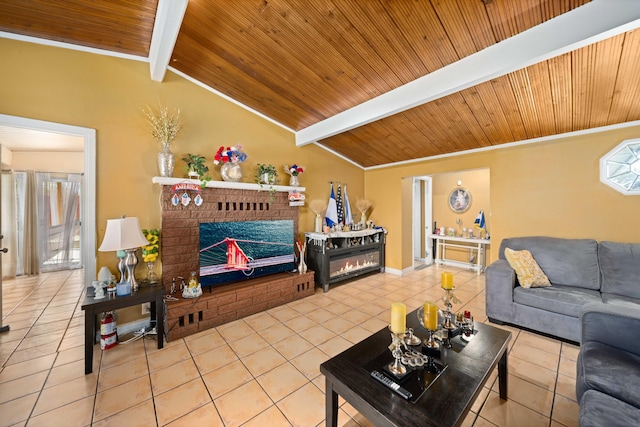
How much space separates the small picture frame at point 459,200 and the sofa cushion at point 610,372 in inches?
172

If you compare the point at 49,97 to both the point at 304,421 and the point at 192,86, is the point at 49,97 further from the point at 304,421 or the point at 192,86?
the point at 304,421

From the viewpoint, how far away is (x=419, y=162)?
442 centimetres

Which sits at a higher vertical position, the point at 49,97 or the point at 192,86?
the point at 192,86

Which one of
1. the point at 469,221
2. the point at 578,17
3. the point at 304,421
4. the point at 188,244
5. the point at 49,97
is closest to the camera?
the point at 304,421

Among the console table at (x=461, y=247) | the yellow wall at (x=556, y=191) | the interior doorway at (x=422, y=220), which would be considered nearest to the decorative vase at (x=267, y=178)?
the yellow wall at (x=556, y=191)

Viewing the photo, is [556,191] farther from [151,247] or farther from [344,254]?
[151,247]

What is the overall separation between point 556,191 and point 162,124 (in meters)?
5.10

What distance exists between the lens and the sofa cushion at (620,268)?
2332 millimetres

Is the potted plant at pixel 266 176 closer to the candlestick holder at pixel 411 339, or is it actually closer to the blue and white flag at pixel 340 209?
the blue and white flag at pixel 340 209

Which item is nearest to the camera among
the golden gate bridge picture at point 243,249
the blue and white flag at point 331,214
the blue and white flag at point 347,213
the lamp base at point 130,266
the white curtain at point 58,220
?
the lamp base at point 130,266

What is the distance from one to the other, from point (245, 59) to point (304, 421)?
3211 mm

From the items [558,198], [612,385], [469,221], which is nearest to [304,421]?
[612,385]

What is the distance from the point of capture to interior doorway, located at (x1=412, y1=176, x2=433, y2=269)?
5.89m

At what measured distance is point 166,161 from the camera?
2.58m
